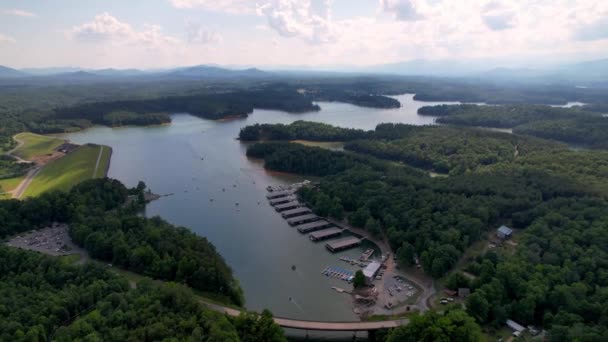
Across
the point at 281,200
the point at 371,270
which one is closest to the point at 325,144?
the point at 281,200

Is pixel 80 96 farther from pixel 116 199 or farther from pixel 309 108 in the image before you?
pixel 116 199

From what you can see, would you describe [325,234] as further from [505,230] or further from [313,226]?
[505,230]

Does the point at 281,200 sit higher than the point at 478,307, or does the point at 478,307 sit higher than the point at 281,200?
the point at 478,307

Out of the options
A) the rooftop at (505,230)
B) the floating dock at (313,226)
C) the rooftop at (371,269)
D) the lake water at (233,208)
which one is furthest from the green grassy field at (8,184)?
the rooftop at (505,230)

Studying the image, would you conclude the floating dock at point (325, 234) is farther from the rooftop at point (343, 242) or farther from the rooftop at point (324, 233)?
the rooftop at point (343, 242)

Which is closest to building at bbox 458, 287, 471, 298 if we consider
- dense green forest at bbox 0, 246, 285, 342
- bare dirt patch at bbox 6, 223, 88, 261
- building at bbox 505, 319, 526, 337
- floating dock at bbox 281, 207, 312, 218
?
building at bbox 505, 319, 526, 337

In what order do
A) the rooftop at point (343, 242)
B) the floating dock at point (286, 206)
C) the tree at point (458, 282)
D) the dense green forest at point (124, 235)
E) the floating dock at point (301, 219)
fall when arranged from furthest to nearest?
the floating dock at point (286, 206)
the floating dock at point (301, 219)
the rooftop at point (343, 242)
the dense green forest at point (124, 235)
the tree at point (458, 282)

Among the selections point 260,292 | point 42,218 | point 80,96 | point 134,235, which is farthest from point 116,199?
point 80,96
